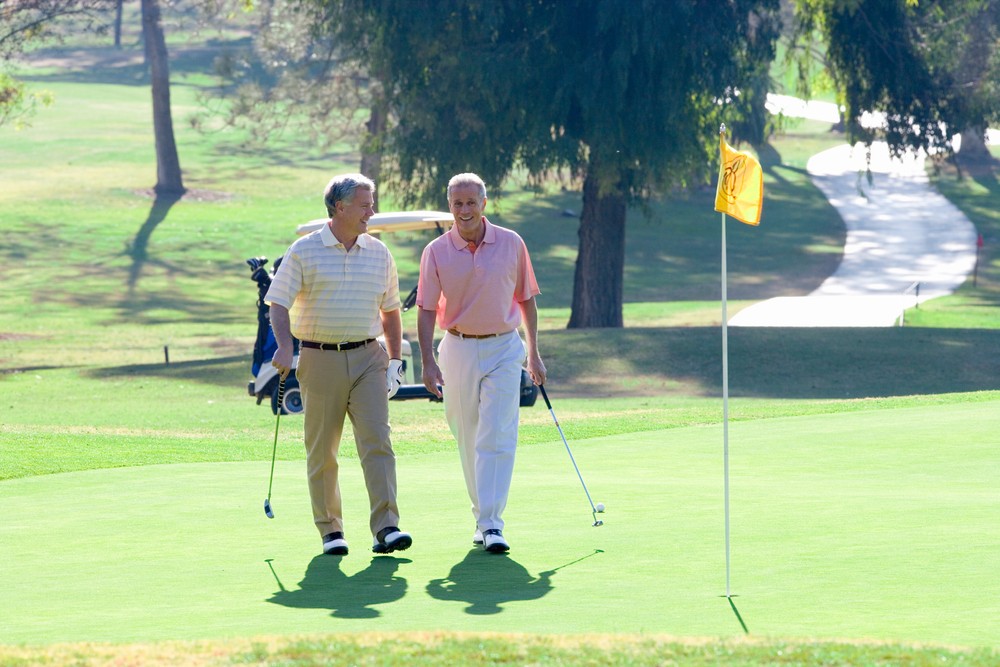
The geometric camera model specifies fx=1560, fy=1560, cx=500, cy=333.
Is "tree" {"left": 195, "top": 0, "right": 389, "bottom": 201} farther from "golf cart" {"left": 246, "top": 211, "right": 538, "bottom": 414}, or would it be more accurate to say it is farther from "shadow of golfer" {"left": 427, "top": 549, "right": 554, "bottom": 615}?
"shadow of golfer" {"left": 427, "top": 549, "right": 554, "bottom": 615}

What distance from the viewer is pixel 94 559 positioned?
7488 mm

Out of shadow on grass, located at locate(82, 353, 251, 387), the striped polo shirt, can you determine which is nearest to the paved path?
shadow on grass, located at locate(82, 353, 251, 387)

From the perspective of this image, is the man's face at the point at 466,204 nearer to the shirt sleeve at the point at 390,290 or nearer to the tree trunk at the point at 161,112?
the shirt sleeve at the point at 390,290

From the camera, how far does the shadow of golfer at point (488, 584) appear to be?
638 cm

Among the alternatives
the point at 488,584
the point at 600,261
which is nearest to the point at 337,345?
the point at 488,584

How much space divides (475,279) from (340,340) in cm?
75

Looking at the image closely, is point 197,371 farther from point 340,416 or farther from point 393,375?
point 340,416

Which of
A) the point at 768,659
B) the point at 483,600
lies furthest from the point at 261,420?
the point at 768,659

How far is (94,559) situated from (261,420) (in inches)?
427

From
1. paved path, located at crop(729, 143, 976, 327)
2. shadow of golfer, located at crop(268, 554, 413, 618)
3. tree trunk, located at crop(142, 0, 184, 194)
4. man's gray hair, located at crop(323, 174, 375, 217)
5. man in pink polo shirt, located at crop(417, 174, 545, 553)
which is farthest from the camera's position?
tree trunk, located at crop(142, 0, 184, 194)

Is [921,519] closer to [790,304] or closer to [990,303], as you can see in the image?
[790,304]

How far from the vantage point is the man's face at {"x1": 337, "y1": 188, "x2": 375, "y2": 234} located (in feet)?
25.0

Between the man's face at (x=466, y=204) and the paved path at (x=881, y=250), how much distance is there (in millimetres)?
22309

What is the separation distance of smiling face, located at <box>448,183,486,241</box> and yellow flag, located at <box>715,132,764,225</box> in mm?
1376
